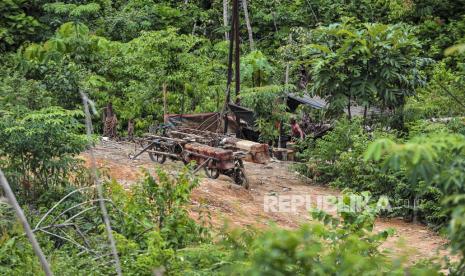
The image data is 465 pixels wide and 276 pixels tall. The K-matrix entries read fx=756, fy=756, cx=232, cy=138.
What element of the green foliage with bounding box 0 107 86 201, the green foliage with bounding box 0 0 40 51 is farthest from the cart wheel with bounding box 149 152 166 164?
the green foliage with bounding box 0 0 40 51

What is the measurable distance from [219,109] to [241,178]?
4.37 meters

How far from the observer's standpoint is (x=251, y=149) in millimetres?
12070

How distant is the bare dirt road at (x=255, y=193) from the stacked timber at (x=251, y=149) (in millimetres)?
379

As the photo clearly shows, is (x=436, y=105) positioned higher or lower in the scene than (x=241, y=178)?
higher

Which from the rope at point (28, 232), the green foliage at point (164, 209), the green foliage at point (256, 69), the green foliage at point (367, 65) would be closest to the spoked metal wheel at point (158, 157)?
the green foliage at point (367, 65)

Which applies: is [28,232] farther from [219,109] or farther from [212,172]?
[219,109]

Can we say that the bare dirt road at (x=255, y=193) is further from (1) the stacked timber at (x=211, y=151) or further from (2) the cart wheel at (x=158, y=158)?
(1) the stacked timber at (x=211, y=151)

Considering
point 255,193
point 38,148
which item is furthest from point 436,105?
point 38,148

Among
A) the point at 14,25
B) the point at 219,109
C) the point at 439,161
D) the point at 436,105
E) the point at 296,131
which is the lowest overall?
the point at 296,131

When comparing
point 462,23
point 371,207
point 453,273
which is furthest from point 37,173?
point 462,23

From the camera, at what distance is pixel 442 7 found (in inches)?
850

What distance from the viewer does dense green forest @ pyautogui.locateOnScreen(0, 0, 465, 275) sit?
378 centimetres

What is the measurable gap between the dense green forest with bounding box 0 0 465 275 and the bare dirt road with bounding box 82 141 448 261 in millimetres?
322

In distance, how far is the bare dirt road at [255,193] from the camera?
948 centimetres
